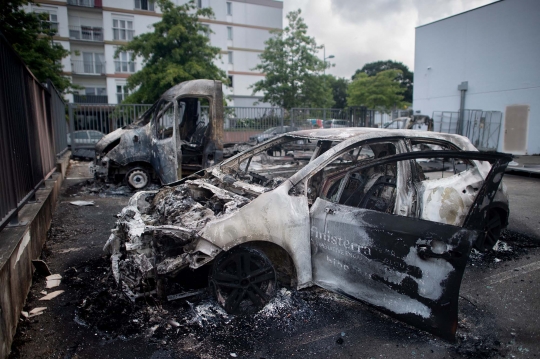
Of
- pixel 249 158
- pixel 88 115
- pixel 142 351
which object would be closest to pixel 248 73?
pixel 88 115

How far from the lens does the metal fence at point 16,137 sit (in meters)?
3.48

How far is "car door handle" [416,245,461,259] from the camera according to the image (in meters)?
2.60

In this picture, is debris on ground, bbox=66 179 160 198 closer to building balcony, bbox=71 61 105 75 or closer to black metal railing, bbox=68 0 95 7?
building balcony, bbox=71 61 105 75

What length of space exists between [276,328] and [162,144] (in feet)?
19.3

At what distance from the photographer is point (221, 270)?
309cm

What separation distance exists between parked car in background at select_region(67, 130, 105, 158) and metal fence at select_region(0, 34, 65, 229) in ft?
29.1

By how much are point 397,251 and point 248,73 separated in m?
36.0

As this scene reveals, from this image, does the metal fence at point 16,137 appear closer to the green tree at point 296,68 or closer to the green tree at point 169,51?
the green tree at point 169,51

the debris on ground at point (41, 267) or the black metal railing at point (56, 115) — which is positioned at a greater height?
the black metal railing at point (56, 115)

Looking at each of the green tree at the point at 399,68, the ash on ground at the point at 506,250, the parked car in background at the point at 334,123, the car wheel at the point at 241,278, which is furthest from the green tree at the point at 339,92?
the car wheel at the point at 241,278

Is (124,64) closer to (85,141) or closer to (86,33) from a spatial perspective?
(86,33)

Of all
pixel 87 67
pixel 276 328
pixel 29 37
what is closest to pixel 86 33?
pixel 87 67

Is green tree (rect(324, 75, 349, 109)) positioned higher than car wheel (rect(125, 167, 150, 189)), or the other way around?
green tree (rect(324, 75, 349, 109))

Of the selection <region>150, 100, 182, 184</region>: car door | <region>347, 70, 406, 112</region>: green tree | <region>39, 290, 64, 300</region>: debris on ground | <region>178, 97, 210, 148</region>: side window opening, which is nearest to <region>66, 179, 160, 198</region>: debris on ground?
<region>150, 100, 182, 184</region>: car door
